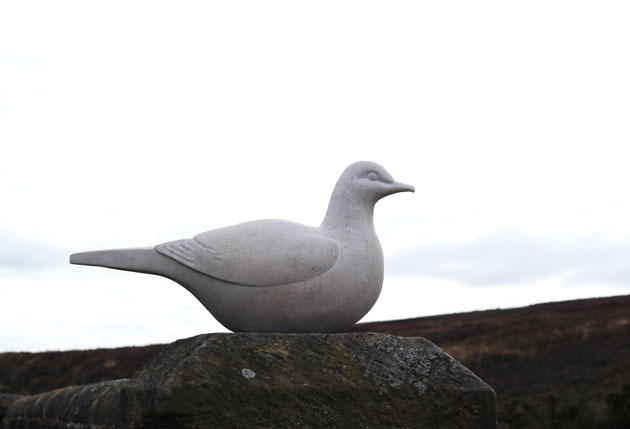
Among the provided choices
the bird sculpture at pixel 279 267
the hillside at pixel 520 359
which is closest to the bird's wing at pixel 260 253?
the bird sculpture at pixel 279 267

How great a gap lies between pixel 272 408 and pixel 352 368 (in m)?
0.52

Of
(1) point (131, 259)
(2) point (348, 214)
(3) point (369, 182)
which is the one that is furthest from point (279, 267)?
(1) point (131, 259)

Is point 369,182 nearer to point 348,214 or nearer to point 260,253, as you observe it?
point 348,214

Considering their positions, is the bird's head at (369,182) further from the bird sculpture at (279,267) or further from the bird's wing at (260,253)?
the bird's wing at (260,253)

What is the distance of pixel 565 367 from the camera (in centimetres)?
1716

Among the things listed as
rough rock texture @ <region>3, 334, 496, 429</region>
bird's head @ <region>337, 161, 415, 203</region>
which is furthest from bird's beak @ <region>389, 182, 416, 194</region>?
rough rock texture @ <region>3, 334, 496, 429</region>

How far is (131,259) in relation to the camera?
4.46 m

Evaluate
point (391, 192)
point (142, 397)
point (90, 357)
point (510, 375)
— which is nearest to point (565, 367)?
point (510, 375)

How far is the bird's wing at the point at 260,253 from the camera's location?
418cm

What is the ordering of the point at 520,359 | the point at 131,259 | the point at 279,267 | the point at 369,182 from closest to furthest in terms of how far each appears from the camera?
the point at 279,267, the point at 131,259, the point at 369,182, the point at 520,359

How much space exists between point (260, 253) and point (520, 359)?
15.4 meters

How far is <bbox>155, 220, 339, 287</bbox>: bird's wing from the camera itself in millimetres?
4184

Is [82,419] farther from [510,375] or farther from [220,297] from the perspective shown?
[510,375]

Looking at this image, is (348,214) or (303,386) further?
(348,214)
